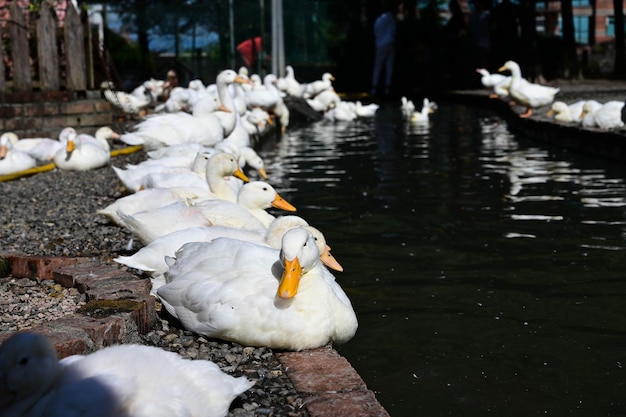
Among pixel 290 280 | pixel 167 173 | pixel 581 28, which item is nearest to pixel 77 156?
pixel 167 173

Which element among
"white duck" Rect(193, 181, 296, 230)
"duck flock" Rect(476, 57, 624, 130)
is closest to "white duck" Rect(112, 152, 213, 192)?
"white duck" Rect(193, 181, 296, 230)

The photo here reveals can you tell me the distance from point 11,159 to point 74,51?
294 cm

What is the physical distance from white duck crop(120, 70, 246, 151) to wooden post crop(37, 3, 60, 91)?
7.70 ft

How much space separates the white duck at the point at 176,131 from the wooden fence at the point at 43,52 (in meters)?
2.35

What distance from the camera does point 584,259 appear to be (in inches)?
257

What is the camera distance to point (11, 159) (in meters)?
10.4

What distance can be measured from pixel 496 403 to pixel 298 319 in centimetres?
93

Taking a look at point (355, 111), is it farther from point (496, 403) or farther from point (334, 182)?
point (496, 403)

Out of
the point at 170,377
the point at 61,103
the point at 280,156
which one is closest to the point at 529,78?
the point at 280,156

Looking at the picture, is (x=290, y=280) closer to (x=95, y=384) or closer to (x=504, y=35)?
(x=95, y=384)

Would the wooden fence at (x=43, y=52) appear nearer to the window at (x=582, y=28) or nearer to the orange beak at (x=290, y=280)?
the orange beak at (x=290, y=280)

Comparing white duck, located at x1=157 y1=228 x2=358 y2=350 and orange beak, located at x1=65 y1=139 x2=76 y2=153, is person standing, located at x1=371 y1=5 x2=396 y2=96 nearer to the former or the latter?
orange beak, located at x1=65 y1=139 x2=76 y2=153

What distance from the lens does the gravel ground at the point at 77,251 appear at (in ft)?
12.5

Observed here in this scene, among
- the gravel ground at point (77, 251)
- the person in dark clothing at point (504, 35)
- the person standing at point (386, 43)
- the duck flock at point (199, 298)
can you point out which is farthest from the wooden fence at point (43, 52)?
the person in dark clothing at point (504, 35)
